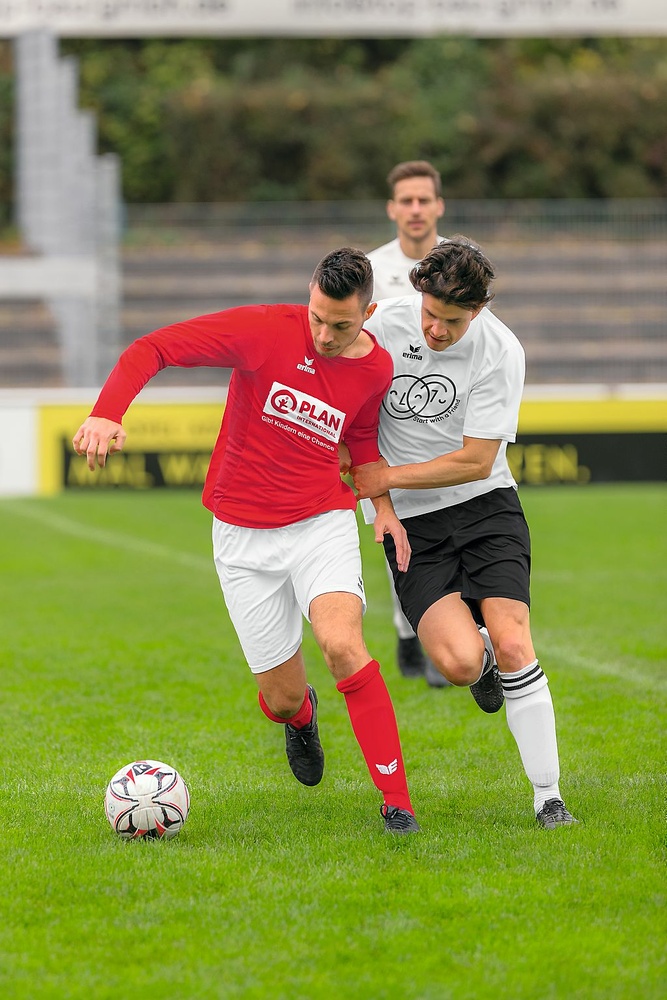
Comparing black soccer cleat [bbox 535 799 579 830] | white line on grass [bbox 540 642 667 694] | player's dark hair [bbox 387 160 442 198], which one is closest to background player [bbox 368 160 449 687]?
player's dark hair [bbox 387 160 442 198]

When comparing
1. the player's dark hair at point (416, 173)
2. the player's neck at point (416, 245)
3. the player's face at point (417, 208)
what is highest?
the player's dark hair at point (416, 173)

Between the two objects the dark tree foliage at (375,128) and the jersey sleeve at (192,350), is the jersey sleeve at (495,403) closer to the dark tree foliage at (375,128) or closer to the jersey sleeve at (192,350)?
the jersey sleeve at (192,350)

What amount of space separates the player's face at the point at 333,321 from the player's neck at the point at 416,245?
264cm

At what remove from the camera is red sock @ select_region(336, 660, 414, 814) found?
175 inches

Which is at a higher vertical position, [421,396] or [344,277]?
[344,277]

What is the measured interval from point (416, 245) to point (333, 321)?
284 cm

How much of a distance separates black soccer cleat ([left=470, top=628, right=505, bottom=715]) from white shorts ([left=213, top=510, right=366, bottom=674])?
27.3 inches

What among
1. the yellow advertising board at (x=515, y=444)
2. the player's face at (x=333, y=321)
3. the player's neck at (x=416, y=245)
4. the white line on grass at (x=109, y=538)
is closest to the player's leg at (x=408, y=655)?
the player's neck at (x=416, y=245)

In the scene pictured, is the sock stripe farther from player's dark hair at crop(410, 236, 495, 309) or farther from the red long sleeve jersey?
player's dark hair at crop(410, 236, 495, 309)

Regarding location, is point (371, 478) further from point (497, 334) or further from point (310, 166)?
point (310, 166)

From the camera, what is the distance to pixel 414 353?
485cm

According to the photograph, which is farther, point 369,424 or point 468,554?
point 468,554

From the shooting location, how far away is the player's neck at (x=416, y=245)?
23.3 feet

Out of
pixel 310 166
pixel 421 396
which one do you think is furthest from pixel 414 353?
pixel 310 166
